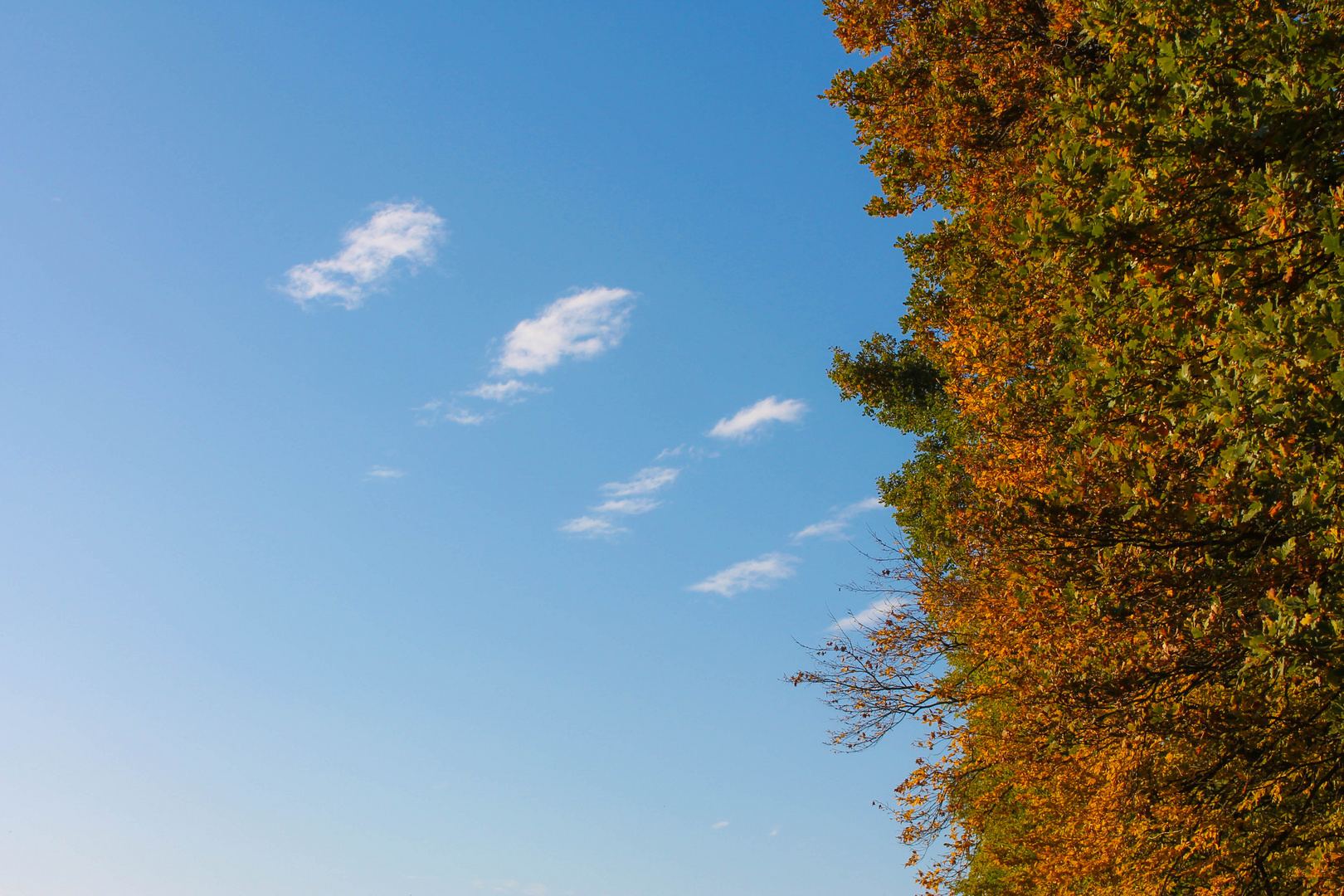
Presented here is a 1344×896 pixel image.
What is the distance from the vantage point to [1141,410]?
28.5 ft

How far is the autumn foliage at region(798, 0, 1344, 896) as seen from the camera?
23.3ft

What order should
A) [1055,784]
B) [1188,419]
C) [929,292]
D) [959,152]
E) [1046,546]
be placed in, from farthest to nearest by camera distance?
[929,292] < [1055,784] < [959,152] < [1046,546] < [1188,419]

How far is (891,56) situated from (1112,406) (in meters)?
8.71

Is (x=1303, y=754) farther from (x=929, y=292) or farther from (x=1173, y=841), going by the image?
(x=929, y=292)

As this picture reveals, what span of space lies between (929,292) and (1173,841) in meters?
10.1

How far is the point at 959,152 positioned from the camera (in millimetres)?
15539

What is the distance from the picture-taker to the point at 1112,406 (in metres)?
9.55

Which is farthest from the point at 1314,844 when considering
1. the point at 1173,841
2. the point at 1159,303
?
the point at 1159,303

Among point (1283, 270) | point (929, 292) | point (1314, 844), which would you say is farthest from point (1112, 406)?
point (929, 292)

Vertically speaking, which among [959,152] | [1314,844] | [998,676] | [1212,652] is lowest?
[1314,844]

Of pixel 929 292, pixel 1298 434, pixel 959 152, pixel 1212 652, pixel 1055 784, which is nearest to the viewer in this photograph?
pixel 1298 434

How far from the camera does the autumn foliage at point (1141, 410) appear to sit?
7109 mm

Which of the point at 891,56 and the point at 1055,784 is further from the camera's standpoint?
the point at 1055,784

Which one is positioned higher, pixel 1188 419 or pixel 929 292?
pixel 929 292
